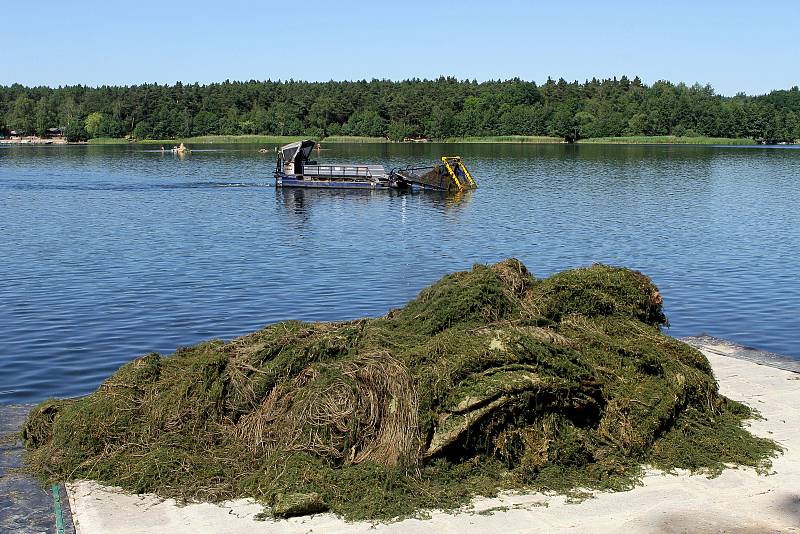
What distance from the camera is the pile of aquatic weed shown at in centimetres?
984

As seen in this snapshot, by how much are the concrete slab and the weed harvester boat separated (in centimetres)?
5351

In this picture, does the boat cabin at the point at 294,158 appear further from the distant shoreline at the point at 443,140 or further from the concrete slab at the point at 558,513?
the distant shoreline at the point at 443,140

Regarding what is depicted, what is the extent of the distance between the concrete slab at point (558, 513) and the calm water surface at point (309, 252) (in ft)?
25.4

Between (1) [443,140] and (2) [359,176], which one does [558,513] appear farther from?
(1) [443,140]

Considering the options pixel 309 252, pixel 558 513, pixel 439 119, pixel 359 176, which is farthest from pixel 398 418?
pixel 439 119

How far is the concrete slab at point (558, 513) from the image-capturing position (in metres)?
8.95

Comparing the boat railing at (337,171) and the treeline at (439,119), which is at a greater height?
the treeline at (439,119)

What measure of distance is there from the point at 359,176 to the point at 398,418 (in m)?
55.7

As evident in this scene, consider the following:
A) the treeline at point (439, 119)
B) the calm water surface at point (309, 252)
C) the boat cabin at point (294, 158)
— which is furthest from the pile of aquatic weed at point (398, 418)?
the treeline at point (439, 119)

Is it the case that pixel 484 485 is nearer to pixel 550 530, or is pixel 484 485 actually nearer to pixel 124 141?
pixel 550 530

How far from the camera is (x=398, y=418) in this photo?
10039 mm

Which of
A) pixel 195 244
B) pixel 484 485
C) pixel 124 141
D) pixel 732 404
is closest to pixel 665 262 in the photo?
pixel 195 244

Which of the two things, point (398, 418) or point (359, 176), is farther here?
point (359, 176)

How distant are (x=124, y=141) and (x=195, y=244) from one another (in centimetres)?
16348
